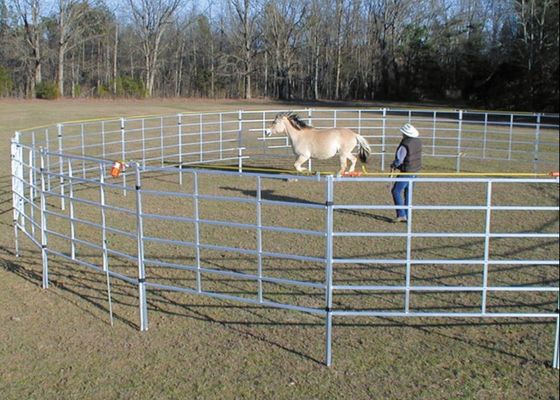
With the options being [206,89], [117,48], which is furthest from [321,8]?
[117,48]

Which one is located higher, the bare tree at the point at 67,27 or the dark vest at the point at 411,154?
the bare tree at the point at 67,27

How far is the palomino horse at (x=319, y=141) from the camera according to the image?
13039mm

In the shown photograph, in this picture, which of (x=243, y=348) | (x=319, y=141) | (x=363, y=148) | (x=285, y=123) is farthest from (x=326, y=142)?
(x=243, y=348)

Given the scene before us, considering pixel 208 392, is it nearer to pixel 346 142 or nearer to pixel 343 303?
pixel 343 303

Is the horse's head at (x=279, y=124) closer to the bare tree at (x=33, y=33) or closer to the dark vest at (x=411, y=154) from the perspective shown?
the dark vest at (x=411, y=154)

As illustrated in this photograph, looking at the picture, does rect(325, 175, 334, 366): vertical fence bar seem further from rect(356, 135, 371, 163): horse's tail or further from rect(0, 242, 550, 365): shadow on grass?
rect(356, 135, 371, 163): horse's tail

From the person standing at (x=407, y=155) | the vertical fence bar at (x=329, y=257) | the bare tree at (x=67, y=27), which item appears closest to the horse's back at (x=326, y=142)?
the person standing at (x=407, y=155)

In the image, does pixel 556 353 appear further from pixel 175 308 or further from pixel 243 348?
pixel 175 308

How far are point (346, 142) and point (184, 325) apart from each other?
838 cm

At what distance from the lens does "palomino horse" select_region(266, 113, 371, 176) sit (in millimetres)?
13039

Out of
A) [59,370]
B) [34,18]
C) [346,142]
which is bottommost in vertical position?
[59,370]

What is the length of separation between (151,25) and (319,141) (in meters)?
42.2

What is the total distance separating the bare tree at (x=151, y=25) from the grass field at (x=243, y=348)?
149ft

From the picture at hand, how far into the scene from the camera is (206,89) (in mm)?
52250
